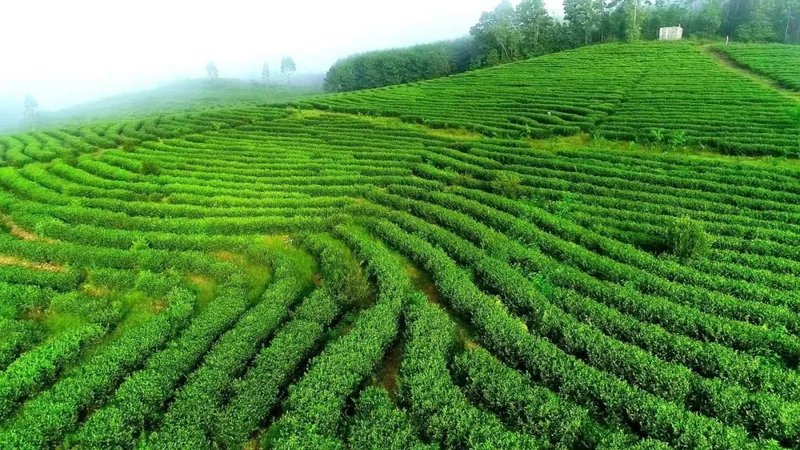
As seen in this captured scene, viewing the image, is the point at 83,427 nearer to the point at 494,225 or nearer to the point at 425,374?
the point at 425,374

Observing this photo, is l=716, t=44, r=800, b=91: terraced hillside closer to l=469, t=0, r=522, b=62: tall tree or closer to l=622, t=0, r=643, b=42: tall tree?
→ l=622, t=0, r=643, b=42: tall tree

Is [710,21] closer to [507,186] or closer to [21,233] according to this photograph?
[507,186]

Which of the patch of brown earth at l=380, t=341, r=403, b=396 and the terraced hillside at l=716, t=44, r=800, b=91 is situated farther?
the terraced hillside at l=716, t=44, r=800, b=91

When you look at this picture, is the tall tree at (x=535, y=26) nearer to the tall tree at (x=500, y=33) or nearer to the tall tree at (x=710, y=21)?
the tall tree at (x=500, y=33)

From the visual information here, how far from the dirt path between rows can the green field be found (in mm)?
11688

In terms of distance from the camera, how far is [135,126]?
59438 mm

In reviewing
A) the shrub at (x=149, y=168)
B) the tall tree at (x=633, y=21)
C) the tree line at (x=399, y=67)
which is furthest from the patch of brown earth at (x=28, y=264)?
the tree line at (x=399, y=67)

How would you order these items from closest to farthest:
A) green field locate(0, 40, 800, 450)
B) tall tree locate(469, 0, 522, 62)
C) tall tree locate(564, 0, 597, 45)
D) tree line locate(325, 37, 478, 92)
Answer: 1. green field locate(0, 40, 800, 450)
2. tall tree locate(564, 0, 597, 45)
3. tall tree locate(469, 0, 522, 62)
4. tree line locate(325, 37, 478, 92)

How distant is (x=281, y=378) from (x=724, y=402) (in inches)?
533

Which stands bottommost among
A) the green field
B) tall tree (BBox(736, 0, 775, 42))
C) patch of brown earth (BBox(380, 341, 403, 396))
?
patch of brown earth (BBox(380, 341, 403, 396))

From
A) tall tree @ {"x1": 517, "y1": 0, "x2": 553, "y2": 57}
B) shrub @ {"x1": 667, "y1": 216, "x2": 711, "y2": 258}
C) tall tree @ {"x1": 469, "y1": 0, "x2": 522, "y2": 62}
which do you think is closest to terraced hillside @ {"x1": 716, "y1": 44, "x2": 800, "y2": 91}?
tall tree @ {"x1": 517, "y1": 0, "x2": 553, "y2": 57}

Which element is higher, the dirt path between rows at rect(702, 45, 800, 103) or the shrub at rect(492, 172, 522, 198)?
the dirt path between rows at rect(702, 45, 800, 103)

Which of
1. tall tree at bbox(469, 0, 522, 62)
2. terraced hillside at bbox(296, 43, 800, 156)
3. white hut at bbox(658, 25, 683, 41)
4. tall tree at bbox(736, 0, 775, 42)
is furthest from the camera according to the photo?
tall tree at bbox(469, 0, 522, 62)

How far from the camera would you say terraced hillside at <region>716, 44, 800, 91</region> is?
170 feet
